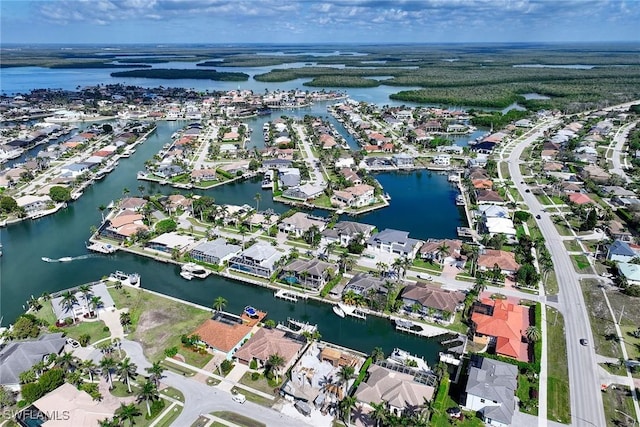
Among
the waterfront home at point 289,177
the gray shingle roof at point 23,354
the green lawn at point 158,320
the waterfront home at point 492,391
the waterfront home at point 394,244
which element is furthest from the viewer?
the waterfront home at point 289,177

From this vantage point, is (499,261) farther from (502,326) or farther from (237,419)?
(237,419)

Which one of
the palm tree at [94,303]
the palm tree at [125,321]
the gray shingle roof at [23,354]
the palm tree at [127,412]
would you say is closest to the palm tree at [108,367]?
the palm tree at [127,412]

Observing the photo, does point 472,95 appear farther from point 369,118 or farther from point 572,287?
point 572,287

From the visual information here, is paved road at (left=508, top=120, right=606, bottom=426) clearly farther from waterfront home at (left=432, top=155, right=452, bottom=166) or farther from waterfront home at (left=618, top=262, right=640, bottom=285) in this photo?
waterfront home at (left=432, top=155, right=452, bottom=166)

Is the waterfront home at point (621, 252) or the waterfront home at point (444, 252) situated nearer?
the waterfront home at point (621, 252)

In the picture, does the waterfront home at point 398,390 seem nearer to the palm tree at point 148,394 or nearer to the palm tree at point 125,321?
the palm tree at point 148,394

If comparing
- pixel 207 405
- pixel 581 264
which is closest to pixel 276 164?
pixel 581 264

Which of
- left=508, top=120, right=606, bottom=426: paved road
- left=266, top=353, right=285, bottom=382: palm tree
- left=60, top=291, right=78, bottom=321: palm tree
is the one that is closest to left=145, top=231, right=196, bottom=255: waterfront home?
left=60, top=291, right=78, bottom=321: palm tree
